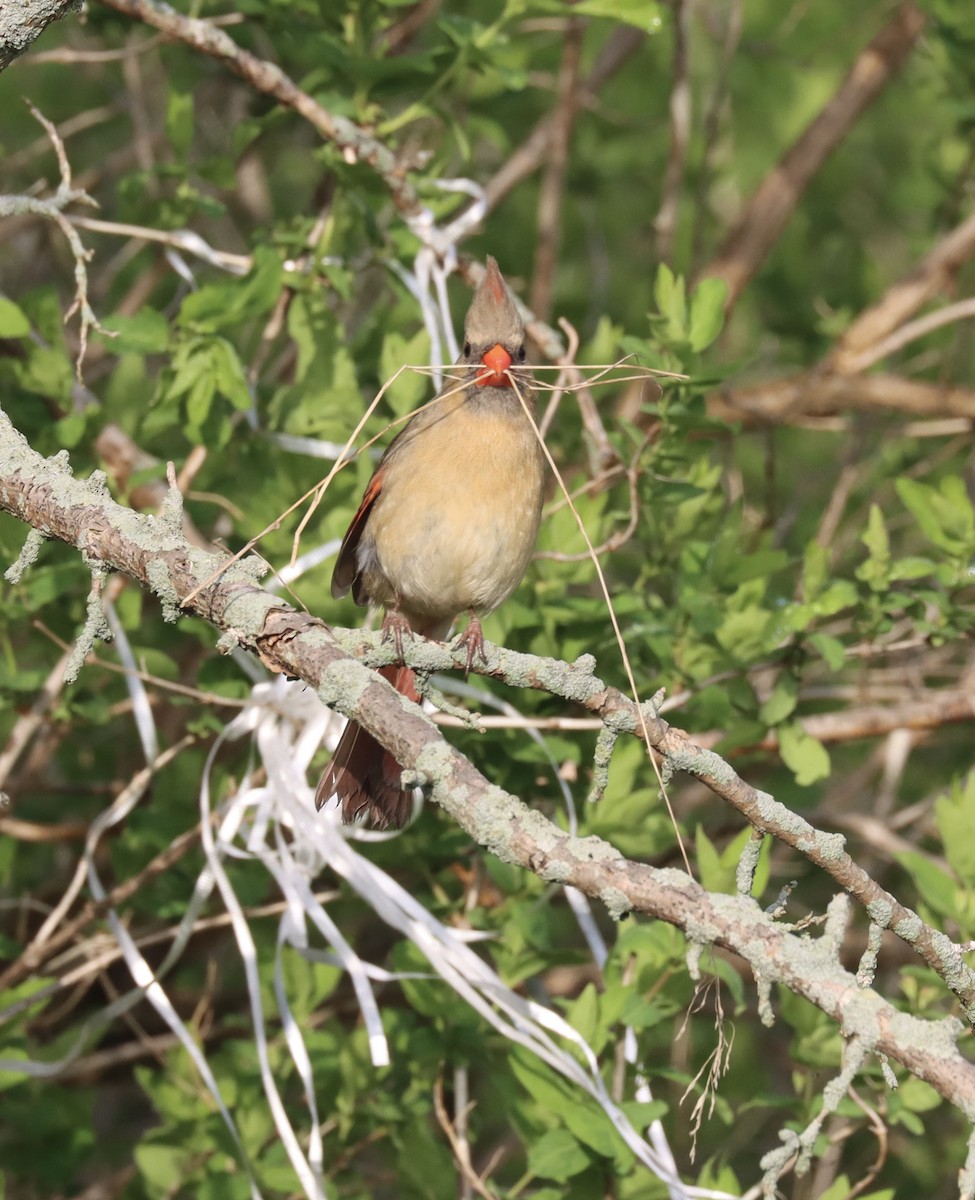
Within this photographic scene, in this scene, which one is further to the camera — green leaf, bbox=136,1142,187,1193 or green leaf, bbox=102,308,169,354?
green leaf, bbox=136,1142,187,1193

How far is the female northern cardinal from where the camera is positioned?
3354mm

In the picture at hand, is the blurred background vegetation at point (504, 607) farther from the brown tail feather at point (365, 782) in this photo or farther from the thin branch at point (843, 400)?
the brown tail feather at point (365, 782)

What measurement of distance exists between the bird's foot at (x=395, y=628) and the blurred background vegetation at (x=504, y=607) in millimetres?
233

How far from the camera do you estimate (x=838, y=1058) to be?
10.8ft

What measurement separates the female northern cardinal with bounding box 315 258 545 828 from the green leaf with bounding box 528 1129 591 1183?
0.74 m

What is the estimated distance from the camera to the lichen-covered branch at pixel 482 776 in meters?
1.79

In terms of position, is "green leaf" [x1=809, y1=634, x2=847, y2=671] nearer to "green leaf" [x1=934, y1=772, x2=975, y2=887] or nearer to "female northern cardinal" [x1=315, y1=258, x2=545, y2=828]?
"green leaf" [x1=934, y1=772, x2=975, y2=887]

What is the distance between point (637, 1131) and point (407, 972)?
25.1 inches

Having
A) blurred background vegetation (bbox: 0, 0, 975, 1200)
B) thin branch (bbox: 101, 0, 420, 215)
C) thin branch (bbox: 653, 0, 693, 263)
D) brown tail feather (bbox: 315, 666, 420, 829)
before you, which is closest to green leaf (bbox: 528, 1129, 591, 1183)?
blurred background vegetation (bbox: 0, 0, 975, 1200)

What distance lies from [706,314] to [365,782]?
4.16 ft

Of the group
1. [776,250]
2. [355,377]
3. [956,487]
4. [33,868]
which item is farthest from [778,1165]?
[776,250]

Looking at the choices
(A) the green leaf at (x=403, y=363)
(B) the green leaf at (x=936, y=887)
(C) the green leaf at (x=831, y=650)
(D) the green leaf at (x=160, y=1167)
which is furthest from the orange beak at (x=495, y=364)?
(D) the green leaf at (x=160, y=1167)

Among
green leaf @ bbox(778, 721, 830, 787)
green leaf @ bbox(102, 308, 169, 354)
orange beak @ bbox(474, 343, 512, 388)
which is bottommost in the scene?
green leaf @ bbox(778, 721, 830, 787)

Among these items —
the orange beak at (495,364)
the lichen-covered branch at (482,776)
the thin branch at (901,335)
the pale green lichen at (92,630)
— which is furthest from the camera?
the thin branch at (901,335)
